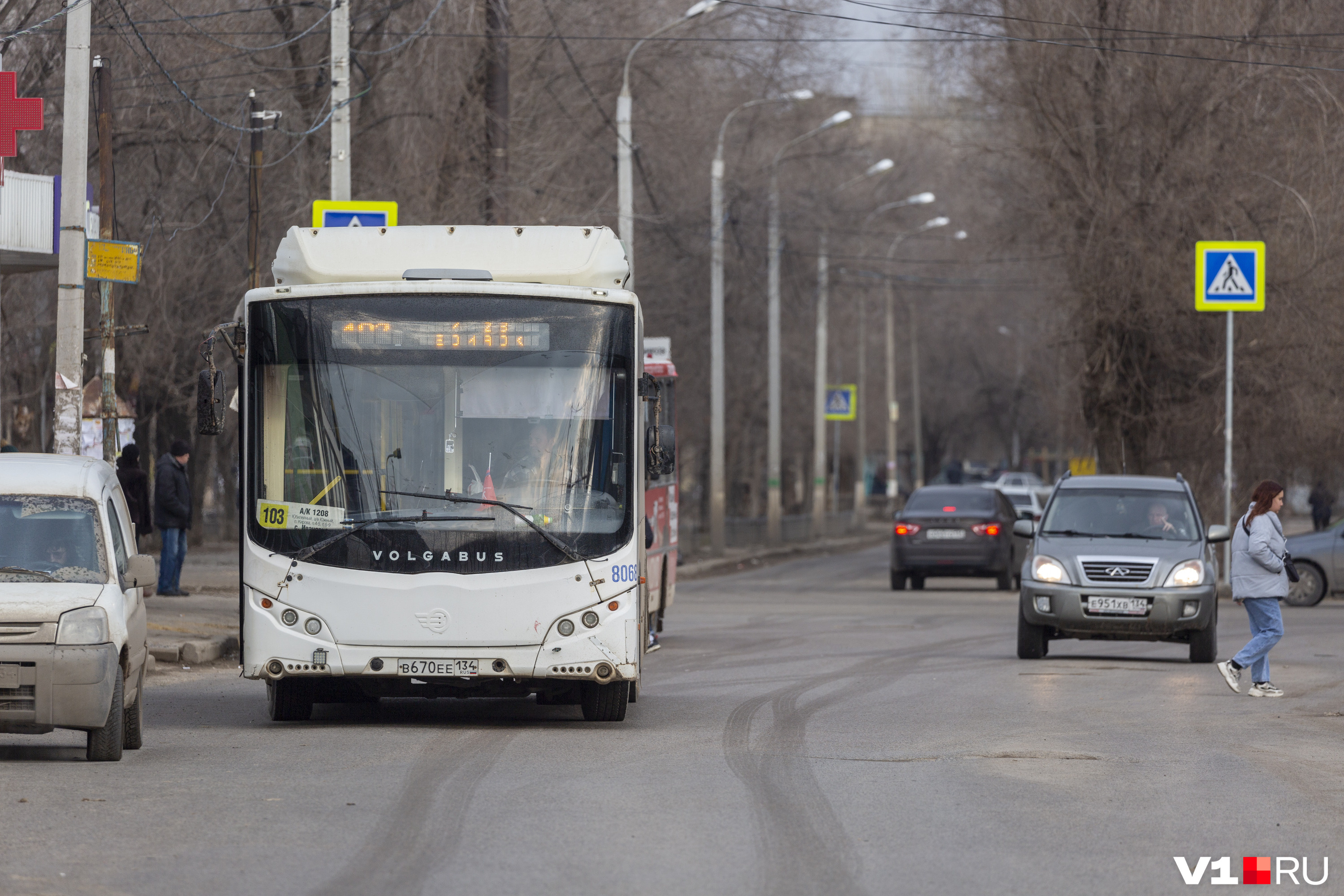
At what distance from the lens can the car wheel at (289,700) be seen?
11.8 m

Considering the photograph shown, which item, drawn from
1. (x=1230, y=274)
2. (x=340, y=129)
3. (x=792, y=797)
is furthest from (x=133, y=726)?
(x=1230, y=274)

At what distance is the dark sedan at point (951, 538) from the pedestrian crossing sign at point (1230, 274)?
243 inches

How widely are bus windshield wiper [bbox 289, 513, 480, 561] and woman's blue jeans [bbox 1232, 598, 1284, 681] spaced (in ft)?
20.9

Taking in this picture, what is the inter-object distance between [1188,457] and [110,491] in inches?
946

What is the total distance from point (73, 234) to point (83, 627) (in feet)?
24.3

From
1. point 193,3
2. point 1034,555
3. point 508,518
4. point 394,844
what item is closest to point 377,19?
point 193,3

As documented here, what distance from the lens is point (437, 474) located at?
11.2 metres

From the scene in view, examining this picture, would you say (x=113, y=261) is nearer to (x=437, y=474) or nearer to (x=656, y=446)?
(x=437, y=474)

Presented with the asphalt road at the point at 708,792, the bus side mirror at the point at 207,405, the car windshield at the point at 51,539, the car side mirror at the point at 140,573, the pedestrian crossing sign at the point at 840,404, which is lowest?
the asphalt road at the point at 708,792

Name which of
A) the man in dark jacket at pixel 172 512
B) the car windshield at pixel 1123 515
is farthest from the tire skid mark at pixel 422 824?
the man in dark jacket at pixel 172 512

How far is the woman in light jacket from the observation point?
46.7ft

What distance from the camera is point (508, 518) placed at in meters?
11.2

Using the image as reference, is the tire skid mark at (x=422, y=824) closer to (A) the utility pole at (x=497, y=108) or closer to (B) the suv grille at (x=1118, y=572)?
(B) the suv grille at (x=1118, y=572)

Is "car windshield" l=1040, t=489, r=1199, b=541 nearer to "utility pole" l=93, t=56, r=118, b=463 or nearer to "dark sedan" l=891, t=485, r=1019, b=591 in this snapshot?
"utility pole" l=93, t=56, r=118, b=463
